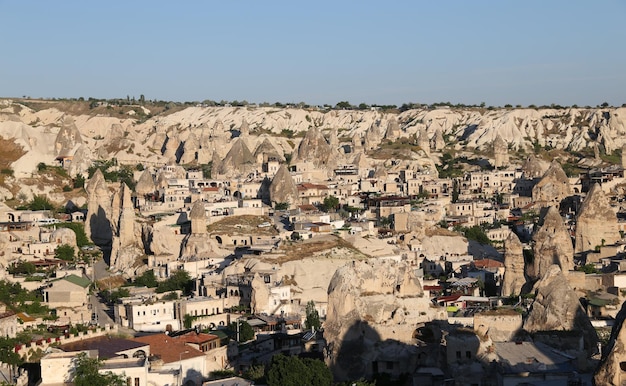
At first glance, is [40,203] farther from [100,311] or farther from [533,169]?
[533,169]

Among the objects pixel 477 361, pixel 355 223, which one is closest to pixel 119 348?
pixel 477 361

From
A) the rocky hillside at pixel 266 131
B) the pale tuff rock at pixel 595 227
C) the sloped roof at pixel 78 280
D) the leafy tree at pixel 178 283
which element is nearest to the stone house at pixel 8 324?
the sloped roof at pixel 78 280

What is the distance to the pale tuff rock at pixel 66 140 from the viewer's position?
85000mm

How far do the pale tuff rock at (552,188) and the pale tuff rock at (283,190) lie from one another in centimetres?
1643

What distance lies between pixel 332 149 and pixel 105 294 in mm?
47675

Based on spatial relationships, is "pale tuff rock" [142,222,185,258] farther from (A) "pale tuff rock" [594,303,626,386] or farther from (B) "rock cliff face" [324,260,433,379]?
(A) "pale tuff rock" [594,303,626,386]

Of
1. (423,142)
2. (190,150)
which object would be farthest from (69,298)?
(423,142)

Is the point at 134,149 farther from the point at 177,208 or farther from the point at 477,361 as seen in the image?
the point at 477,361

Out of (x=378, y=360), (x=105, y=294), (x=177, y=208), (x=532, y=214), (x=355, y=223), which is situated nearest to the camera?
(x=378, y=360)

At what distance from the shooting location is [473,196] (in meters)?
83.5

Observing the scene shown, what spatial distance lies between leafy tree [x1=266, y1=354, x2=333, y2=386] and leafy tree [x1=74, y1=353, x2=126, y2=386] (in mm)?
3649

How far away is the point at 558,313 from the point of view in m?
34.6

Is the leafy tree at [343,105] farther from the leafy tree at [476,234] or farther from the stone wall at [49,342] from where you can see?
the stone wall at [49,342]

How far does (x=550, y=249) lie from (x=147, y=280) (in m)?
16.6
